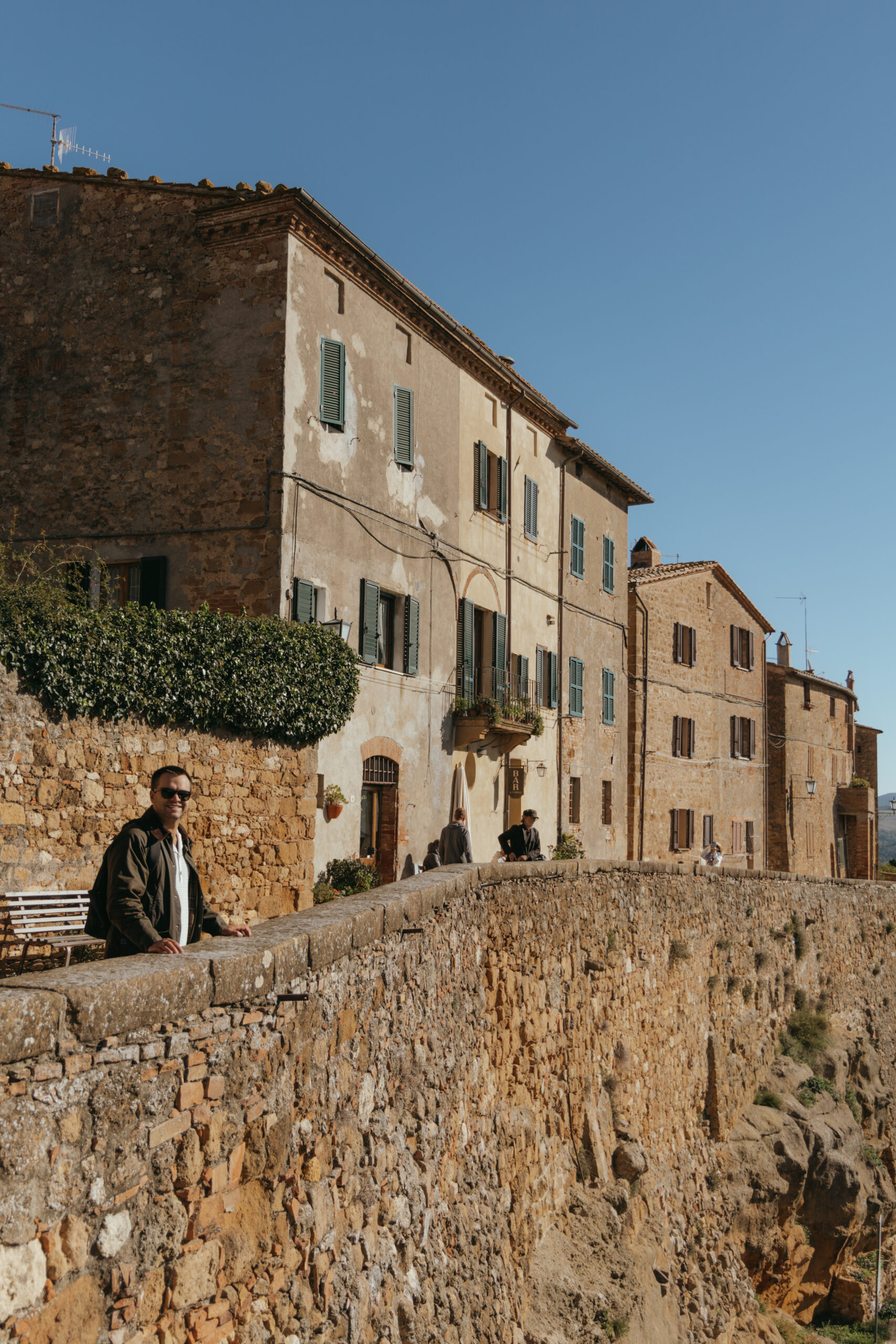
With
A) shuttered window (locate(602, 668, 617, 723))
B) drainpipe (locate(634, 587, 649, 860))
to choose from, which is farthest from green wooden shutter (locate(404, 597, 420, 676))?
drainpipe (locate(634, 587, 649, 860))

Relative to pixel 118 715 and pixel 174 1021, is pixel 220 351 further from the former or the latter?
pixel 174 1021

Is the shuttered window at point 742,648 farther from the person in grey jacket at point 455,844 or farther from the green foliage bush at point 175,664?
the green foliage bush at point 175,664

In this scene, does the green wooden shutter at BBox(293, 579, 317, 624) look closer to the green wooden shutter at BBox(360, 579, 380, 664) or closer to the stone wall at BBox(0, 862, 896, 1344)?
the green wooden shutter at BBox(360, 579, 380, 664)

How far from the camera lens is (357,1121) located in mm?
6066

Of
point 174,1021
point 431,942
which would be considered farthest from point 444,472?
point 174,1021

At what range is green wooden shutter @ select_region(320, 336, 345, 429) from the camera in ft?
52.8

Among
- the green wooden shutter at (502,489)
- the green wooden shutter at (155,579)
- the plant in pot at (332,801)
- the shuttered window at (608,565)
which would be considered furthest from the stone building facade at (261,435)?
the shuttered window at (608,565)

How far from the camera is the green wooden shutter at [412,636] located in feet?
58.8

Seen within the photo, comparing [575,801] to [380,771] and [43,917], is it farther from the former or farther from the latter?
[43,917]

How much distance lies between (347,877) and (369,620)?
3934 mm

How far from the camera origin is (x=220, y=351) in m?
15.6

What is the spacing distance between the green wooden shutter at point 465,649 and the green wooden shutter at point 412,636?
4.97 ft

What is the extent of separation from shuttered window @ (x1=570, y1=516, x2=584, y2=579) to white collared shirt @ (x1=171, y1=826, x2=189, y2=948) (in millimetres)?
19878

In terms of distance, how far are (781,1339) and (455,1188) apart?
32.0 ft
